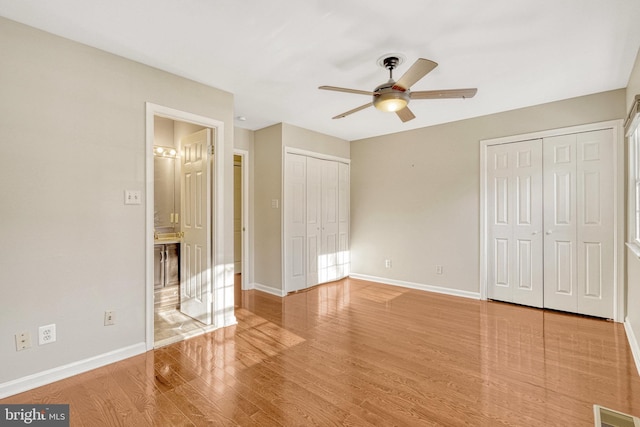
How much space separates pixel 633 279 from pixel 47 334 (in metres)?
4.98

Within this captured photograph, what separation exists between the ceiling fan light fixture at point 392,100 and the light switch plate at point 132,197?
217cm

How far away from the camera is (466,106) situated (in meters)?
3.85

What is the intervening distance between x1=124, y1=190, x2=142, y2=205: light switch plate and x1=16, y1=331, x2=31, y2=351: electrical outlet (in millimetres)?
1114

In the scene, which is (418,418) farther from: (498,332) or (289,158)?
(289,158)

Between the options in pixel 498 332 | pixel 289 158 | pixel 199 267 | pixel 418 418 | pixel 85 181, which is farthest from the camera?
pixel 289 158

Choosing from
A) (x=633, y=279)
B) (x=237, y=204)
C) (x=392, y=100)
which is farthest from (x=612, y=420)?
(x=237, y=204)

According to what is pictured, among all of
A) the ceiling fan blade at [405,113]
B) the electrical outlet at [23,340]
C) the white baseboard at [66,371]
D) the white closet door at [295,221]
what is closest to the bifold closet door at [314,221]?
the white closet door at [295,221]

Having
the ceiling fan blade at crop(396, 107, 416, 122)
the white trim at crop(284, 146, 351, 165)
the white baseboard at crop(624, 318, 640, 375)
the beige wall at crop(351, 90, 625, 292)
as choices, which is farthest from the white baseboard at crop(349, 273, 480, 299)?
the ceiling fan blade at crop(396, 107, 416, 122)

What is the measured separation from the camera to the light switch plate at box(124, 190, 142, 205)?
260 centimetres

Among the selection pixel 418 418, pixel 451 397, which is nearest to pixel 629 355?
pixel 451 397

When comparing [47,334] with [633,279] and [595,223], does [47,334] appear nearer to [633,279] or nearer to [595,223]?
[633,279]

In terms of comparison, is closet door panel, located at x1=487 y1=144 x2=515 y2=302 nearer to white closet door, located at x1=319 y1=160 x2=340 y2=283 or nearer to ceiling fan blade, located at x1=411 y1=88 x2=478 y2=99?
ceiling fan blade, located at x1=411 y1=88 x2=478 y2=99

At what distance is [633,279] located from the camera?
2896mm

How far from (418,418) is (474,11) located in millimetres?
2605
